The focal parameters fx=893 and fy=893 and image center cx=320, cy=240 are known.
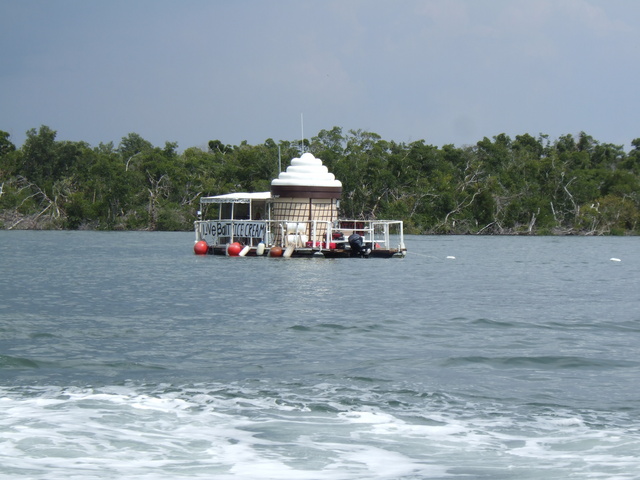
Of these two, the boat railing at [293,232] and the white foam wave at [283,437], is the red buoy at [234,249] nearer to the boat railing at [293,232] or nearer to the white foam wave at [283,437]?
the boat railing at [293,232]

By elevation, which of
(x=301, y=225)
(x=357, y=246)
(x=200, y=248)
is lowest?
(x=200, y=248)

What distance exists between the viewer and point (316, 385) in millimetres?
10125

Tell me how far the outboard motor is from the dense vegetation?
43863mm

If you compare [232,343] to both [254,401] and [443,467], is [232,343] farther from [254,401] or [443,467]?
[443,467]

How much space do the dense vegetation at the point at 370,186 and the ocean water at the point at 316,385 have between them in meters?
62.2

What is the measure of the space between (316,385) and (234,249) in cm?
2826

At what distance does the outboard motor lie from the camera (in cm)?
3622

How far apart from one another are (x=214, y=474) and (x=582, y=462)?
290 centimetres

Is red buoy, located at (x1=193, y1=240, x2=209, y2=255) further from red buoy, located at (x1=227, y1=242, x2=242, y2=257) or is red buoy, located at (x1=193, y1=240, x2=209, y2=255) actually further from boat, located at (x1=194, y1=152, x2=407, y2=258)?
red buoy, located at (x1=227, y1=242, x2=242, y2=257)

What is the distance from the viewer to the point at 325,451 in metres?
7.36

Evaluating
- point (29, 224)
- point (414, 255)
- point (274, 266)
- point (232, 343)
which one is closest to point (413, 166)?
point (29, 224)

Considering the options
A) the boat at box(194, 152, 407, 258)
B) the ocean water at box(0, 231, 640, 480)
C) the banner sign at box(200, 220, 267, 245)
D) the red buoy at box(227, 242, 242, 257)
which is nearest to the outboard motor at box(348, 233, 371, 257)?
the boat at box(194, 152, 407, 258)

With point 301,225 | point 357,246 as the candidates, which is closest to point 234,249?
point 301,225

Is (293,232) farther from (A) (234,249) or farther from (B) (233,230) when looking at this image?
(B) (233,230)
